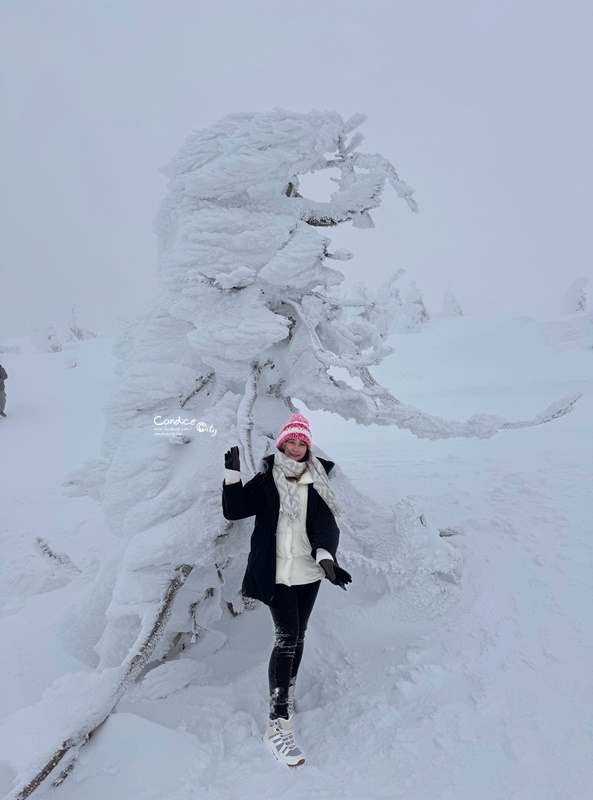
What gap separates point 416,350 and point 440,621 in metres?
24.3

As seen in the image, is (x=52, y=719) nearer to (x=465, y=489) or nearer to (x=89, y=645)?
(x=89, y=645)

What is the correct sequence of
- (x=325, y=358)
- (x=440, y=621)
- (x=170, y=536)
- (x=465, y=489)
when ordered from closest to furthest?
1. (x=170, y=536)
2. (x=440, y=621)
3. (x=325, y=358)
4. (x=465, y=489)

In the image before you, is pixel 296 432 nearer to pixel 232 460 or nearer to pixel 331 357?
pixel 232 460

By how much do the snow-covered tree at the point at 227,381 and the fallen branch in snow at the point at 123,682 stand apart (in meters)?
0.02

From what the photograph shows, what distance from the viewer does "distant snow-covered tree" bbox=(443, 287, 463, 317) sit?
4394 centimetres

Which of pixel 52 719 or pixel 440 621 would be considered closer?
pixel 52 719

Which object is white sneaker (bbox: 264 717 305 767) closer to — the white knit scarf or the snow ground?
the snow ground

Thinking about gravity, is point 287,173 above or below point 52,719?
above

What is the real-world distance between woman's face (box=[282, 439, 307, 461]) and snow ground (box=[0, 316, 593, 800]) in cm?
178

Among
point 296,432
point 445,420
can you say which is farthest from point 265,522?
point 445,420

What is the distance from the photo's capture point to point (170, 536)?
132 inches

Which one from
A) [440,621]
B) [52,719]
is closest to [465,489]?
[440,621]

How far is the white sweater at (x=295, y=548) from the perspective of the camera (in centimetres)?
299

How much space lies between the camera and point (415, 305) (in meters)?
39.2
